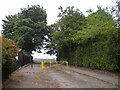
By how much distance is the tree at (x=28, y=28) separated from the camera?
29455 mm

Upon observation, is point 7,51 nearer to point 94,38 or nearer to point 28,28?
point 94,38

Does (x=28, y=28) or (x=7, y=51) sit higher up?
(x=28, y=28)

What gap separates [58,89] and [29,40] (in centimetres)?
2560

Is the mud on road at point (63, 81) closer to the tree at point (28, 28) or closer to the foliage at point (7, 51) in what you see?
the foliage at point (7, 51)

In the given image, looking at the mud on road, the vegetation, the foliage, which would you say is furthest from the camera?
the vegetation

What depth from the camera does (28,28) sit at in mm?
29094

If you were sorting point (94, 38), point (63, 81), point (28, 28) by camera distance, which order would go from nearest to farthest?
point (63, 81) → point (94, 38) → point (28, 28)

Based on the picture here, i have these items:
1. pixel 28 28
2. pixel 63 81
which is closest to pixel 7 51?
pixel 63 81

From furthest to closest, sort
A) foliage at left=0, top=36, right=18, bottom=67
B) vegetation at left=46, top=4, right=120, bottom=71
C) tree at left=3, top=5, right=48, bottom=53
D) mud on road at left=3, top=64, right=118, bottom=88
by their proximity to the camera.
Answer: tree at left=3, top=5, right=48, bottom=53 < vegetation at left=46, top=4, right=120, bottom=71 < foliage at left=0, top=36, right=18, bottom=67 < mud on road at left=3, top=64, right=118, bottom=88

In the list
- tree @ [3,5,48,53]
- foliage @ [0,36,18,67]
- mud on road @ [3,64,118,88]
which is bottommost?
mud on road @ [3,64,118,88]

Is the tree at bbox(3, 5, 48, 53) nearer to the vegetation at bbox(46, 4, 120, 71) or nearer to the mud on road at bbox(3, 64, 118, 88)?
the vegetation at bbox(46, 4, 120, 71)

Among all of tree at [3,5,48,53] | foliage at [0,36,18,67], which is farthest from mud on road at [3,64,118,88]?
tree at [3,5,48,53]

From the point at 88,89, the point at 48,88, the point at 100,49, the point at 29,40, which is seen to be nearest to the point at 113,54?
the point at 100,49

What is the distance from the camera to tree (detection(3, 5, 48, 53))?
2945 centimetres
